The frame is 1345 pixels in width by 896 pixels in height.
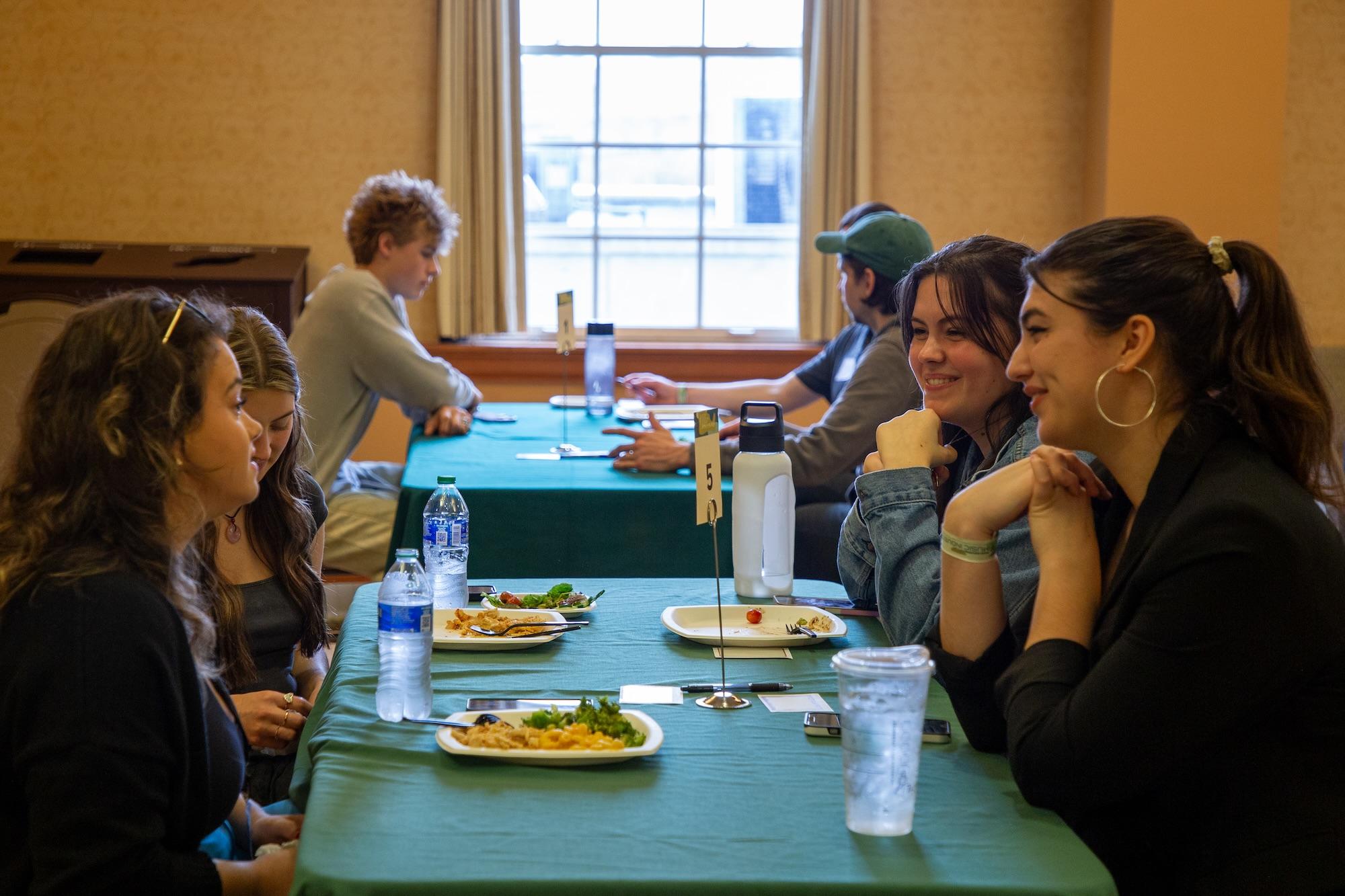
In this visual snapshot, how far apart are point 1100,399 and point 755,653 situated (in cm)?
60

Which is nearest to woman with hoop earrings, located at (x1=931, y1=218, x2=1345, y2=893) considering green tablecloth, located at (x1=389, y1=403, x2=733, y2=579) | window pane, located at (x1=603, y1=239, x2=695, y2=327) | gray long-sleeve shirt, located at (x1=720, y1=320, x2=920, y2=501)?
green tablecloth, located at (x1=389, y1=403, x2=733, y2=579)

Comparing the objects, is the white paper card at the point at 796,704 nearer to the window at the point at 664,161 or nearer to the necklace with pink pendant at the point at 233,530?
the necklace with pink pendant at the point at 233,530

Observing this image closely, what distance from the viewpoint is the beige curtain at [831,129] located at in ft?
16.4

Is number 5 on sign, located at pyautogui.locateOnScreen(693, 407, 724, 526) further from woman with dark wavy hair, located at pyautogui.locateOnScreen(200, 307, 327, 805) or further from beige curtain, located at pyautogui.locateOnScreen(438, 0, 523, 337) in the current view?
beige curtain, located at pyautogui.locateOnScreen(438, 0, 523, 337)

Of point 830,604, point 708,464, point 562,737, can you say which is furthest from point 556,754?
point 830,604

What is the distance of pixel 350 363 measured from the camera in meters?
3.76

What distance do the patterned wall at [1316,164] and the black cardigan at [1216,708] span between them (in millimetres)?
4448

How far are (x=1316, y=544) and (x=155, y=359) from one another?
114 centimetres

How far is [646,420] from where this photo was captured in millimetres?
3889

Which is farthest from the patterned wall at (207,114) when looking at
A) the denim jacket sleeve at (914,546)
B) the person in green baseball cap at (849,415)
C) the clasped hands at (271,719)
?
the denim jacket sleeve at (914,546)

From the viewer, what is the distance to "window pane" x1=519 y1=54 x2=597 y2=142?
17.1ft

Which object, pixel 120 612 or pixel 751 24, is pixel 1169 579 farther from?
pixel 751 24

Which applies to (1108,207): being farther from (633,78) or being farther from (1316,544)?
(1316,544)

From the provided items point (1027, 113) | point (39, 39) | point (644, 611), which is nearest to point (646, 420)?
point (644, 611)
